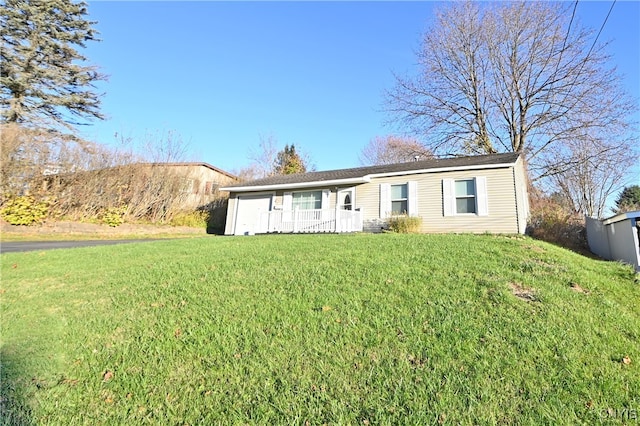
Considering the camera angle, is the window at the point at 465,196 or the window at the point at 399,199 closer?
the window at the point at 465,196

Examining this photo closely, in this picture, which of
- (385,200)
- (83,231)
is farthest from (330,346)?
(83,231)

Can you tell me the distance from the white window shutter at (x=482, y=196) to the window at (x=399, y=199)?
2829mm

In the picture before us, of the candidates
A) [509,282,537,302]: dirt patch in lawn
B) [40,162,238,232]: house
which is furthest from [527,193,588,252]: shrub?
[40,162,238,232]: house

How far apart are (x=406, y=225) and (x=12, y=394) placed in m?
11.6

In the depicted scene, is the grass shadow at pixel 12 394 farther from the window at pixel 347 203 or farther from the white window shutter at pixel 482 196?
the white window shutter at pixel 482 196

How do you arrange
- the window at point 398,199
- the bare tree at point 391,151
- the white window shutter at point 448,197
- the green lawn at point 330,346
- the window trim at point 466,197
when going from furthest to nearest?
1. the bare tree at point 391,151
2. the window at point 398,199
3. the white window shutter at point 448,197
4. the window trim at point 466,197
5. the green lawn at point 330,346

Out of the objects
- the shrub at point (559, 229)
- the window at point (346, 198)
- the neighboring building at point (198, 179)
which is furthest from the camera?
the neighboring building at point (198, 179)

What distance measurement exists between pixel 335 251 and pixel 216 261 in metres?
2.56

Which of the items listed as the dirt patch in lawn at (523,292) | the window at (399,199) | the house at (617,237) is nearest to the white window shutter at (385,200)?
the window at (399,199)

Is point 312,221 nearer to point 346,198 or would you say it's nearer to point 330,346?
Answer: point 346,198

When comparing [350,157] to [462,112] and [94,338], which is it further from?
[94,338]

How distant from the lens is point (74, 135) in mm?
20750

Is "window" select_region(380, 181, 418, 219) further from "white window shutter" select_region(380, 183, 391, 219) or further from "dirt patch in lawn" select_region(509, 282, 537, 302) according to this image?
"dirt patch in lawn" select_region(509, 282, 537, 302)

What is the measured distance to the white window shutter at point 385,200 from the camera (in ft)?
45.1
